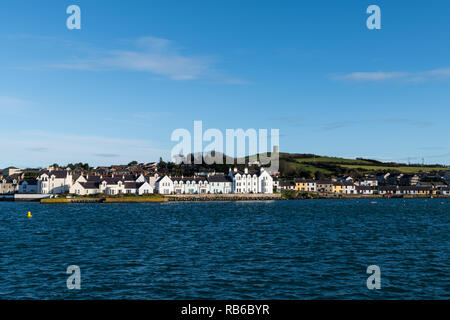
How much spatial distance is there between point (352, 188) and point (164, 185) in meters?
85.8

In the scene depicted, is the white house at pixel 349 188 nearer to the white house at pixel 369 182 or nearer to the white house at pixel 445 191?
the white house at pixel 369 182

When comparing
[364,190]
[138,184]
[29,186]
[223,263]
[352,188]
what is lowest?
[223,263]

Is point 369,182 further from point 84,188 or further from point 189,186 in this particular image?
point 84,188

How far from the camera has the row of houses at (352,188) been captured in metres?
169

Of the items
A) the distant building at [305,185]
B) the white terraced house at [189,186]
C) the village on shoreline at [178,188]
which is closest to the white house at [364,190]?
the village on shoreline at [178,188]

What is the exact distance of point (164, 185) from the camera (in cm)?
13562

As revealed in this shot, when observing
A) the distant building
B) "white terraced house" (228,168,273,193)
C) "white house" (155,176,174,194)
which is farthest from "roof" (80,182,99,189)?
the distant building

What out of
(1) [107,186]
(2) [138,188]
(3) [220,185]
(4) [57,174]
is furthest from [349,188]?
(4) [57,174]

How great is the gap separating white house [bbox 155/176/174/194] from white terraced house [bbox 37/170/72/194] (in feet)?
92.8

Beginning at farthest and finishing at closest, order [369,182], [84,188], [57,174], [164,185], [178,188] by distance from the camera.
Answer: [369,182], [178,188], [164,185], [57,174], [84,188]

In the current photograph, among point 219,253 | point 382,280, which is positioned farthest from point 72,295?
point 382,280

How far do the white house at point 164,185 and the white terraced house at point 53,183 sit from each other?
2827 centimetres

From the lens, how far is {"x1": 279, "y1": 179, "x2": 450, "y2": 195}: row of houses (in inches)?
6649

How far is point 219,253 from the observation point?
30.9m
